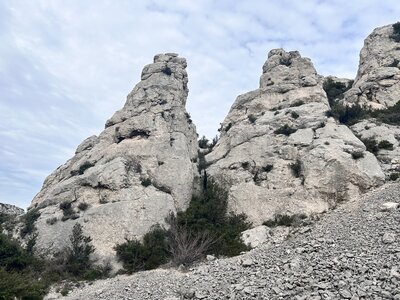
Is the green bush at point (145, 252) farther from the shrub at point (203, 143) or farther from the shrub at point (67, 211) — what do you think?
the shrub at point (203, 143)

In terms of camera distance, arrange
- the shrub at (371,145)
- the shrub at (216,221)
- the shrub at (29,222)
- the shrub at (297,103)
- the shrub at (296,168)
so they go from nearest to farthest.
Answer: the shrub at (216,221) → the shrub at (29,222) → the shrub at (296,168) → the shrub at (371,145) → the shrub at (297,103)

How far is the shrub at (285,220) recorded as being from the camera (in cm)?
2533

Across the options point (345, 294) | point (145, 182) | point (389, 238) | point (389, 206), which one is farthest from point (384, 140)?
point (345, 294)

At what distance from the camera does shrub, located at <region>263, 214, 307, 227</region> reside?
25.3 meters

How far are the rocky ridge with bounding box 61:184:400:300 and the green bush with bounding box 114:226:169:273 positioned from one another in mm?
1337

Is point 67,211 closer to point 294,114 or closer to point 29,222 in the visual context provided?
point 29,222

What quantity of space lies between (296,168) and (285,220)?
5948 millimetres

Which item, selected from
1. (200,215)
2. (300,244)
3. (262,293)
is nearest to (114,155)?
(200,215)

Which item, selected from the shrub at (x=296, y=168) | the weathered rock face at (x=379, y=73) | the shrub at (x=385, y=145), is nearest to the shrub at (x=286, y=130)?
the shrub at (x=296, y=168)

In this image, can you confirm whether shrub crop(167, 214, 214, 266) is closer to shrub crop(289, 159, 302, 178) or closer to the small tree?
the small tree

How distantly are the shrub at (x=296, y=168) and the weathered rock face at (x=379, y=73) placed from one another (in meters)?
15.3

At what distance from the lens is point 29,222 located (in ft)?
96.3

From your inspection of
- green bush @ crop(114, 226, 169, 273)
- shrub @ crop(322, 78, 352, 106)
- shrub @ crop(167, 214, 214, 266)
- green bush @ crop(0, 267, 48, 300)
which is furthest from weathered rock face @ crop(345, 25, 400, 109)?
green bush @ crop(0, 267, 48, 300)

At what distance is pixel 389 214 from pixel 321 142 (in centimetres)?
1143
